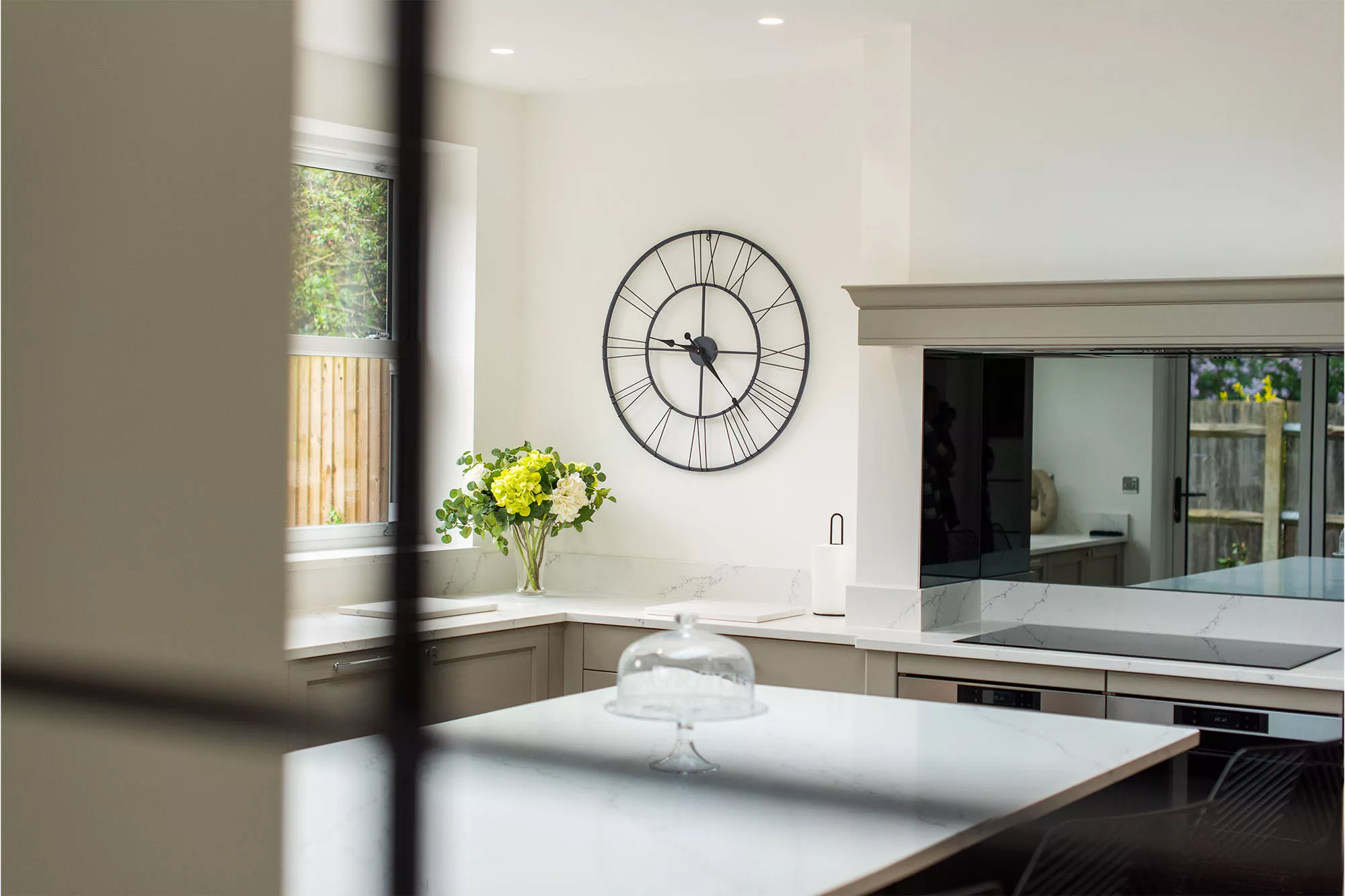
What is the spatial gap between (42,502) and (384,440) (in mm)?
183

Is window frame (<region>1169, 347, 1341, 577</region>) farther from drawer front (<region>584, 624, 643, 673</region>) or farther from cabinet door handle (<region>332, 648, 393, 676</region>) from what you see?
cabinet door handle (<region>332, 648, 393, 676</region>)

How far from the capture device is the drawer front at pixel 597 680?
1.81 metres

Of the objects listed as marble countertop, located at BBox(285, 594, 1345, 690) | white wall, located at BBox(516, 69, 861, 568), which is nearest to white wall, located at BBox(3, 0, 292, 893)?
marble countertop, located at BBox(285, 594, 1345, 690)

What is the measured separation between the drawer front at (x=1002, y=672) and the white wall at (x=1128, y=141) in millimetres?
501

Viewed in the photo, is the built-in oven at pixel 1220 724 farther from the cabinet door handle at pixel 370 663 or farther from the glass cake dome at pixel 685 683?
the cabinet door handle at pixel 370 663

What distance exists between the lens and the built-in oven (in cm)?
133

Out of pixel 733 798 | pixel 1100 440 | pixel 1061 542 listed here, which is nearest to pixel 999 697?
pixel 1061 542

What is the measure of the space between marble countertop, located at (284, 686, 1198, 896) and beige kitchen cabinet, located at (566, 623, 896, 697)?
0.36m

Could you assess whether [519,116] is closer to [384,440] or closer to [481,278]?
[481,278]

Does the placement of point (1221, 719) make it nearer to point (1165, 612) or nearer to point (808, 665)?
point (1165, 612)

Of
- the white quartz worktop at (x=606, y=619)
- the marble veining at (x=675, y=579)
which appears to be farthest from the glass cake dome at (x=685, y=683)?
the marble veining at (x=675, y=579)

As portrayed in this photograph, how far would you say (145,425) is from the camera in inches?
11.6

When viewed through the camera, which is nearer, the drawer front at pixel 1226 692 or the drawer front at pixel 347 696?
the drawer front at pixel 347 696

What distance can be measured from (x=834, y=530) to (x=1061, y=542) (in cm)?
34
